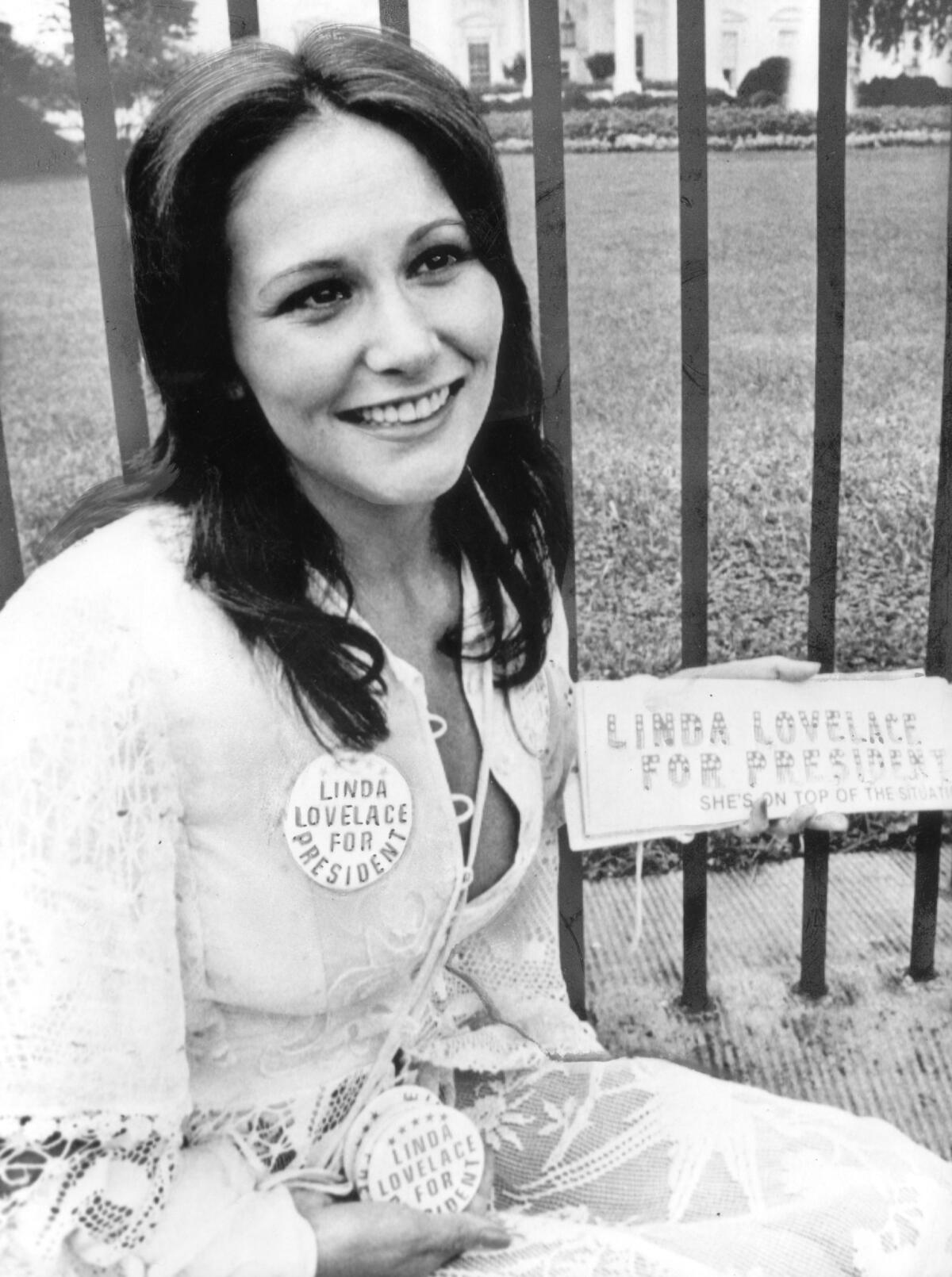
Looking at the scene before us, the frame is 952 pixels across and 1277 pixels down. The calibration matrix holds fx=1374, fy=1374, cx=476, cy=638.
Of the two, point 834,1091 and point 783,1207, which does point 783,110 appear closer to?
point 834,1091

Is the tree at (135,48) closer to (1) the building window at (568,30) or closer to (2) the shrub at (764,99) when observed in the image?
(1) the building window at (568,30)

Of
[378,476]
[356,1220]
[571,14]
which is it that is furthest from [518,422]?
[571,14]

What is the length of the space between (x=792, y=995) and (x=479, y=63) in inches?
51.5

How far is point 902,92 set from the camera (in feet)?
8.59

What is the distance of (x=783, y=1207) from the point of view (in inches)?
50.5

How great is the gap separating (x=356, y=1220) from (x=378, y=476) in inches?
24.2

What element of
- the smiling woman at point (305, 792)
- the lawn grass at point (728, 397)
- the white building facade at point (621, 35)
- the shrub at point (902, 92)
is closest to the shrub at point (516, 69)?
the white building facade at point (621, 35)

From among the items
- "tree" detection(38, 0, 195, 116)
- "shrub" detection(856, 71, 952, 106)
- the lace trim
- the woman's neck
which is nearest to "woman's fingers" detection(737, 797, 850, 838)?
the woman's neck

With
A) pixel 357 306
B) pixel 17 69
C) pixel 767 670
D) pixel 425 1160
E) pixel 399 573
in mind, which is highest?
pixel 17 69

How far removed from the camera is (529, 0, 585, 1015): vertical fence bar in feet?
4.93

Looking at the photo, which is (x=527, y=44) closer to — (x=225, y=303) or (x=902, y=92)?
(x=225, y=303)

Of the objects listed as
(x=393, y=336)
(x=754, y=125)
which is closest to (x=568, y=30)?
(x=754, y=125)

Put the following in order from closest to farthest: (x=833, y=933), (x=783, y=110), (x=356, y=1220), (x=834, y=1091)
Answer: (x=356, y=1220) → (x=834, y=1091) → (x=833, y=933) → (x=783, y=110)

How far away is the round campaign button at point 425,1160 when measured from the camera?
1229mm
